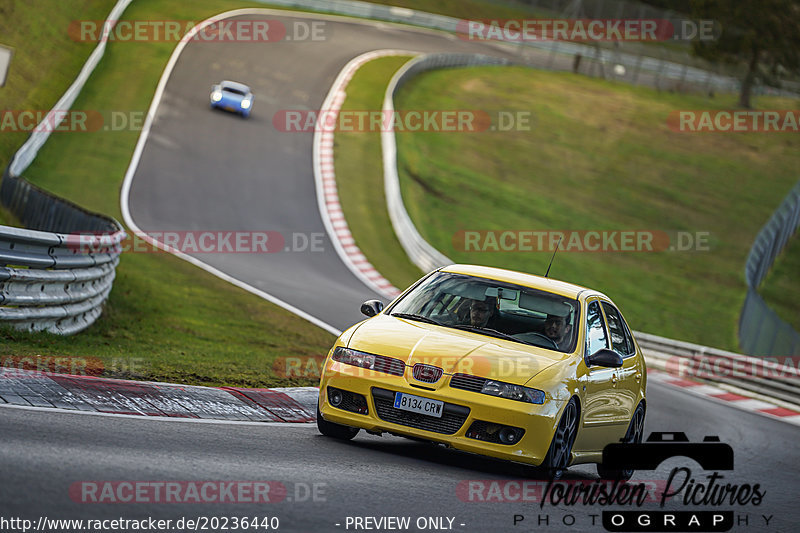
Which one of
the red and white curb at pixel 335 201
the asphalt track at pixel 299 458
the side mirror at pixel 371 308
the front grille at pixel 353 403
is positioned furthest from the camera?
the red and white curb at pixel 335 201

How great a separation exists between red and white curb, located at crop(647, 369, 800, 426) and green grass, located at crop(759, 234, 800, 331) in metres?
11.5

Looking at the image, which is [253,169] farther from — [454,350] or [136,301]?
[454,350]

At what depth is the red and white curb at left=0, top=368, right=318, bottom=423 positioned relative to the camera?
8352 millimetres

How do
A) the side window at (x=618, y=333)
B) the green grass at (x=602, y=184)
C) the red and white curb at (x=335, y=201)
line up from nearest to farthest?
the side window at (x=618, y=333) < the red and white curb at (x=335, y=201) < the green grass at (x=602, y=184)

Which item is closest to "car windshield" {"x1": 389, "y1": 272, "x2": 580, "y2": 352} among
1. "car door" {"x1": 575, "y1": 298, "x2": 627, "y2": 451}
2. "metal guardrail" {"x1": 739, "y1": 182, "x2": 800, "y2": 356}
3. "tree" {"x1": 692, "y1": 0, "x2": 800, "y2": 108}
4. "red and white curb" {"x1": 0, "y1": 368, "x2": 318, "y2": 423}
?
"car door" {"x1": 575, "y1": 298, "x2": 627, "y2": 451}

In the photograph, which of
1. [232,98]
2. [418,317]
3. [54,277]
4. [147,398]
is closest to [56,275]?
[54,277]

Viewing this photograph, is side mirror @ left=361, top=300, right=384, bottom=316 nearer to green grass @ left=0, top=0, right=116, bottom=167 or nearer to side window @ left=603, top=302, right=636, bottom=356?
side window @ left=603, top=302, right=636, bottom=356

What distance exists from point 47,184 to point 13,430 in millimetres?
22764

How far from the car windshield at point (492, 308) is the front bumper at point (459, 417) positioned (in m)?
1.04

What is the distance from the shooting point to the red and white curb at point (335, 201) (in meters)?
26.4

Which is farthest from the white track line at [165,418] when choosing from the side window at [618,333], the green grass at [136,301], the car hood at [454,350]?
the side window at [618,333]

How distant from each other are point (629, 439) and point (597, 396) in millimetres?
1123

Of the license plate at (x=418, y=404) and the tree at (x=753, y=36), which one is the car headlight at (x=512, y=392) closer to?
the license plate at (x=418, y=404)

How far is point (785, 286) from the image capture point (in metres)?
36.4
